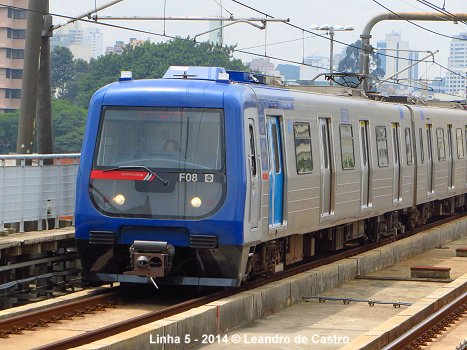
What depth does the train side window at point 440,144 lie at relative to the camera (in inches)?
1208

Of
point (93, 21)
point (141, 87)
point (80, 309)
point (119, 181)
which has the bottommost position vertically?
point (80, 309)

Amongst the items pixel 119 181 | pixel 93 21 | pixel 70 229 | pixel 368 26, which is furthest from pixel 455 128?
pixel 119 181

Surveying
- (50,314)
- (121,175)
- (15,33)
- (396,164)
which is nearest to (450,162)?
(396,164)

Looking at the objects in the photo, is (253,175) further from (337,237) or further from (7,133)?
(7,133)

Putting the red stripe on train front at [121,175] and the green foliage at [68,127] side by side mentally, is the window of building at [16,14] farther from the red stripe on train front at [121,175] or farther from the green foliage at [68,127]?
the red stripe on train front at [121,175]

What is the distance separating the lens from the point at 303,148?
61.4 ft

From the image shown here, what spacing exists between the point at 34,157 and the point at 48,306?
3598 mm

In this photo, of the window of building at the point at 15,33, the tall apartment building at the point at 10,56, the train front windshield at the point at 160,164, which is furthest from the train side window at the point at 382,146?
the window of building at the point at 15,33

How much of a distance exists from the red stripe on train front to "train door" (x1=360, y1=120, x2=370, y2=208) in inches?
298

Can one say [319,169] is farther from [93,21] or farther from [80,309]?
[93,21]

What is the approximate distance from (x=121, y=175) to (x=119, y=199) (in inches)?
11.6

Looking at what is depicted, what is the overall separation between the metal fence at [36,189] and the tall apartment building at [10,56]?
127963mm

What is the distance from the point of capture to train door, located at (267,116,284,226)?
55.8 ft

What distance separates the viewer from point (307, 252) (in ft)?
68.1
